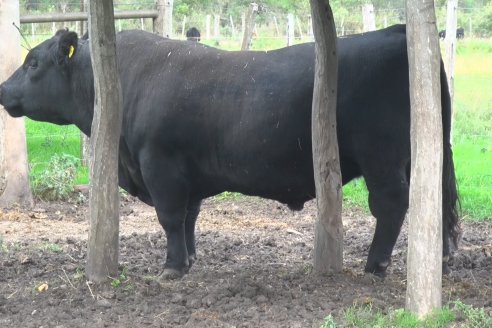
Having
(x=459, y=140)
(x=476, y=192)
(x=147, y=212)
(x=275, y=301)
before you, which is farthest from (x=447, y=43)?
(x=275, y=301)

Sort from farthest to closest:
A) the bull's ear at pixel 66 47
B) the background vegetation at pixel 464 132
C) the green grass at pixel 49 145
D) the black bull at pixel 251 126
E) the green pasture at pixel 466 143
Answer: the green grass at pixel 49 145
the background vegetation at pixel 464 132
the green pasture at pixel 466 143
the bull's ear at pixel 66 47
the black bull at pixel 251 126

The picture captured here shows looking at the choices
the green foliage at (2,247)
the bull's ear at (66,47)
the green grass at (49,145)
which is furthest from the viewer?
the green grass at (49,145)

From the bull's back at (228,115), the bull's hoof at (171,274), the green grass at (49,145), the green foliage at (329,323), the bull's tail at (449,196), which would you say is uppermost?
the bull's back at (228,115)

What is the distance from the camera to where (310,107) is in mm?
6863

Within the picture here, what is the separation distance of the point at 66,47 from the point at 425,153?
Answer: 4034 mm

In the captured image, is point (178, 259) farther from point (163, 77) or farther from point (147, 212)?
point (147, 212)

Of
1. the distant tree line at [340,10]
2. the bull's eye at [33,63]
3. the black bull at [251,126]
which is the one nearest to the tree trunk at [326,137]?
the black bull at [251,126]

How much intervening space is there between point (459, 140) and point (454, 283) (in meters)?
9.50

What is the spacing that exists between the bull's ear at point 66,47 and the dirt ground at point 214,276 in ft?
5.85

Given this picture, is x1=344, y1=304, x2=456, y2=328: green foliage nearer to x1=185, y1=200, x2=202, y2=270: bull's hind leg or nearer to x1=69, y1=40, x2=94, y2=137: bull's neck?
x1=185, y1=200, x2=202, y2=270: bull's hind leg

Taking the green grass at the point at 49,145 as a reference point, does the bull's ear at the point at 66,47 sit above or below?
above

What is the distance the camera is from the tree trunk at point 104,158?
6363mm

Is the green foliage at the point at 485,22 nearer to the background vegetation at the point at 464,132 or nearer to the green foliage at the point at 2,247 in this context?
the background vegetation at the point at 464,132

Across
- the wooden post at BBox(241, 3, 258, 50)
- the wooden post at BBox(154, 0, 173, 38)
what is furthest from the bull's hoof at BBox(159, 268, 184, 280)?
the wooden post at BBox(241, 3, 258, 50)
